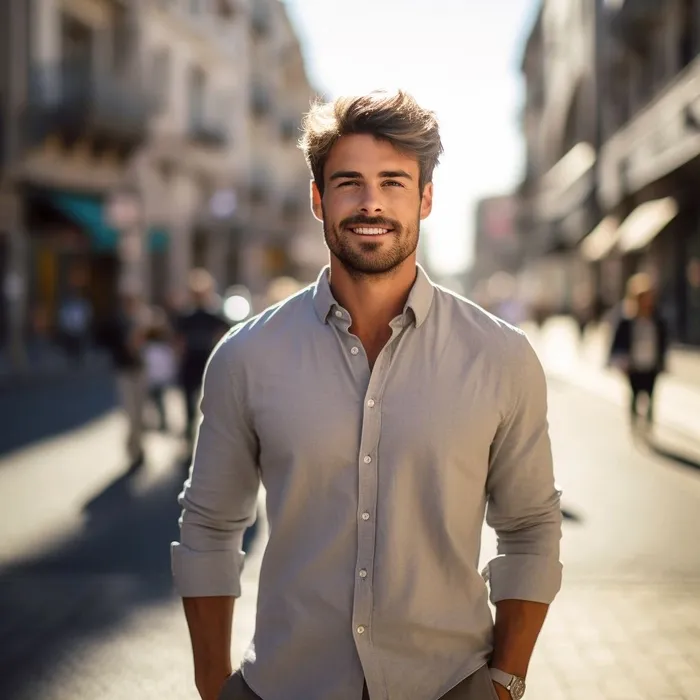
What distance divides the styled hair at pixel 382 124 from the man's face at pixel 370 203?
0.02 meters

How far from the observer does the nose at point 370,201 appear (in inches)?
90.8

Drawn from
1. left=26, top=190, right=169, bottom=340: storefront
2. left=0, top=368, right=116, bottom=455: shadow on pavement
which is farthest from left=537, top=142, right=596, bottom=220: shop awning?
left=0, top=368, right=116, bottom=455: shadow on pavement

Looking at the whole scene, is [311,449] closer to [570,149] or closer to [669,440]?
[669,440]

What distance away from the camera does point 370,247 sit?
7.70 feet

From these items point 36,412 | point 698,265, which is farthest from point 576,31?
Answer: point 36,412

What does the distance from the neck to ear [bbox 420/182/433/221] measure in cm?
11

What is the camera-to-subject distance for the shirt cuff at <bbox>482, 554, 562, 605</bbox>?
7.70 feet

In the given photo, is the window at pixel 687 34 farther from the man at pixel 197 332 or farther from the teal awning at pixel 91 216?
the man at pixel 197 332

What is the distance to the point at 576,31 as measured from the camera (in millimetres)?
48156

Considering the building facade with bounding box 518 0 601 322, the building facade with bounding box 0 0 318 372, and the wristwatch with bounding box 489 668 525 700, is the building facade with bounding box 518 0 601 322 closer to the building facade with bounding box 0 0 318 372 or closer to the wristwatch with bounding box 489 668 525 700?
the building facade with bounding box 0 0 318 372

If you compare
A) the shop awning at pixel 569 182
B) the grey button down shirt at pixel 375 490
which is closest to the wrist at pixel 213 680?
the grey button down shirt at pixel 375 490

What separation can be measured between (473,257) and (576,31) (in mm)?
129836

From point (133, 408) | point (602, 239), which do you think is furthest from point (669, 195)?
point (133, 408)

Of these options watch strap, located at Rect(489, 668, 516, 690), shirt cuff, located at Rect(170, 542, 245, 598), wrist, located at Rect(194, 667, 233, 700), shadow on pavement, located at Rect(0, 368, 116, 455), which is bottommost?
shadow on pavement, located at Rect(0, 368, 116, 455)
